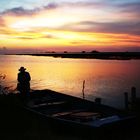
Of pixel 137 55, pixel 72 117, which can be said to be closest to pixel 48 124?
pixel 72 117

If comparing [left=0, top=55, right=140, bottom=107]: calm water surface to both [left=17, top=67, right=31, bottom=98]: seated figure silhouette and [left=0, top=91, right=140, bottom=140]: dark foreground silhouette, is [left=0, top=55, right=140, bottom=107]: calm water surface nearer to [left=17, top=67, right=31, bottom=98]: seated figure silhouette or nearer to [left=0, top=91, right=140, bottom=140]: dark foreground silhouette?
[left=17, top=67, right=31, bottom=98]: seated figure silhouette

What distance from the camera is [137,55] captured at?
140125mm

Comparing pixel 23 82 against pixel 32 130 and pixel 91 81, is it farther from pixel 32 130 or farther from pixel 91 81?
pixel 91 81

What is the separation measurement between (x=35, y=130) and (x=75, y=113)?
2566mm

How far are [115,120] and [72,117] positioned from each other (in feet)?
5.67

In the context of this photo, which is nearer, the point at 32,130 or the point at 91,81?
the point at 32,130

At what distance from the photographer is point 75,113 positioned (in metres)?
12.8

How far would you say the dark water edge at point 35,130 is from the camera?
402 inches

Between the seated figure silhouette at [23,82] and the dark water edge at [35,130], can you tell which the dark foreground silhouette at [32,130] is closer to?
the dark water edge at [35,130]

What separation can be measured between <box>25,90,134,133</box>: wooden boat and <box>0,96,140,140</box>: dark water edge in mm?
244

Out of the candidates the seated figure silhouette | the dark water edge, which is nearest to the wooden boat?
the dark water edge

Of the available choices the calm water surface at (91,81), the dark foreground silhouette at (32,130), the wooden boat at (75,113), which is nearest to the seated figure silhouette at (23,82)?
the wooden boat at (75,113)

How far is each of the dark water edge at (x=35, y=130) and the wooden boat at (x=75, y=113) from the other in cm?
24

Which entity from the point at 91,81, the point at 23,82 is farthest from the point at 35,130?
the point at 91,81
